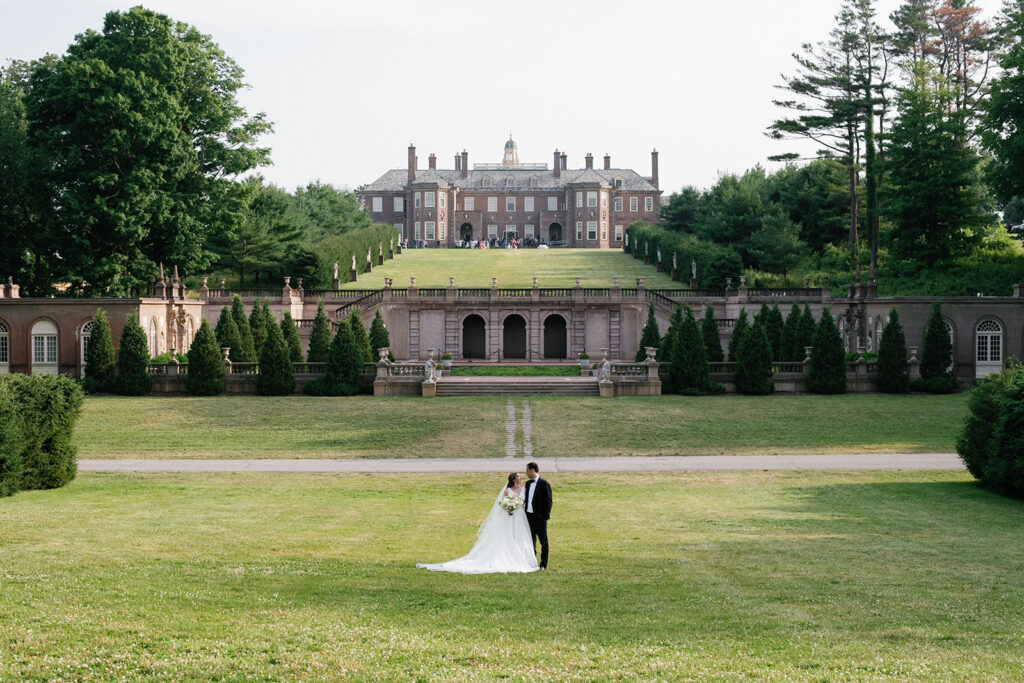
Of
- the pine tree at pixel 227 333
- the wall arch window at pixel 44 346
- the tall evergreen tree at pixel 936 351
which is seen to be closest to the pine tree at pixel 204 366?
the pine tree at pixel 227 333

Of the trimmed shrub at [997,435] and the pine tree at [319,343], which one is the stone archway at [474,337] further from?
the trimmed shrub at [997,435]

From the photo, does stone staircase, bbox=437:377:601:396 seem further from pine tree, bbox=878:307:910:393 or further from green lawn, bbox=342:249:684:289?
Result: green lawn, bbox=342:249:684:289

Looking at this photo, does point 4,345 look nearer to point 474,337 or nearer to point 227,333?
point 227,333

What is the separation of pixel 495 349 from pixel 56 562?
148 ft

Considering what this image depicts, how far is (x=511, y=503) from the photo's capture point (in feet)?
47.5

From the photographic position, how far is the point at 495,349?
58.6 metres

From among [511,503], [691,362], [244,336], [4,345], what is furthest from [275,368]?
[511,503]

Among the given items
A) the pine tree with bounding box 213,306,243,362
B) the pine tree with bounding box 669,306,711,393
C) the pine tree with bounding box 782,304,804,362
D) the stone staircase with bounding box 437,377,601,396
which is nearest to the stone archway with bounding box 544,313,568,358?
the pine tree with bounding box 782,304,804,362

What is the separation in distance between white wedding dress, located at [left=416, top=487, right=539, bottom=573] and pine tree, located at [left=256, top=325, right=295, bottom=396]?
98.6ft

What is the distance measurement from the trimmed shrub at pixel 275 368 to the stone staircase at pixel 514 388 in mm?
6110

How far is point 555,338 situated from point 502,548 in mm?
45626

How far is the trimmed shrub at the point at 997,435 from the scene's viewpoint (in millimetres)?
21656

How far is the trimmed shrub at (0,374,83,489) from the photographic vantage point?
2220 cm

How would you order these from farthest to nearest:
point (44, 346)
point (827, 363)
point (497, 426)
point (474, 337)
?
point (474, 337) < point (44, 346) < point (827, 363) < point (497, 426)
